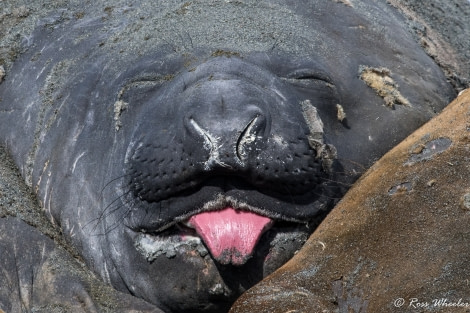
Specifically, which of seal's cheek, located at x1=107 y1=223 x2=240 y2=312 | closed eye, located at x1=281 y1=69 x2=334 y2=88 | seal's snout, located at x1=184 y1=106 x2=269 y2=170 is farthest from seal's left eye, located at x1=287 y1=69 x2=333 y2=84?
seal's cheek, located at x1=107 y1=223 x2=240 y2=312

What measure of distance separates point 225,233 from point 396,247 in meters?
1.09

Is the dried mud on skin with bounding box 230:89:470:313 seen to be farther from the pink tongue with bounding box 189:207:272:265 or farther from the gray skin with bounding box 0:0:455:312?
A: the gray skin with bounding box 0:0:455:312

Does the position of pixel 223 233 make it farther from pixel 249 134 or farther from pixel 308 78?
pixel 308 78

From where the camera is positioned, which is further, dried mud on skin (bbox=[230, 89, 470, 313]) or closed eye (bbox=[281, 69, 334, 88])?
closed eye (bbox=[281, 69, 334, 88])

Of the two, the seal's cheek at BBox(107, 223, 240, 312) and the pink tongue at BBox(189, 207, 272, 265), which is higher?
the pink tongue at BBox(189, 207, 272, 265)

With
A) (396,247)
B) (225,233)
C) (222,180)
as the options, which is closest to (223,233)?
(225,233)

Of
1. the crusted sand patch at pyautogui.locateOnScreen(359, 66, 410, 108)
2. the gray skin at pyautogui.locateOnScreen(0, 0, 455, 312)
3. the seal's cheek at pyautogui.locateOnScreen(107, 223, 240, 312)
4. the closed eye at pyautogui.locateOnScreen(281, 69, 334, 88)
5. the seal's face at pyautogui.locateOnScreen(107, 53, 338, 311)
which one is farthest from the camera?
the crusted sand patch at pyautogui.locateOnScreen(359, 66, 410, 108)

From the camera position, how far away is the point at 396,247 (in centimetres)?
464

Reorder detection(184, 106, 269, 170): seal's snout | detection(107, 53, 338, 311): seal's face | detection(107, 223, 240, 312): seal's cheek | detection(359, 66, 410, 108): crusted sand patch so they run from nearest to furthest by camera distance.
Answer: detection(184, 106, 269, 170): seal's snout < detection(107, 53, 338, 311): seal's face < detection(107, 223, 240, 312): seal's cheek < detection(359, 66, 410, 108): crusted sand patch

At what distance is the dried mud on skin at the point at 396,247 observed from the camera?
4.44 meters

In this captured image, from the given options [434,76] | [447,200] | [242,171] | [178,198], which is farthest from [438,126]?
[434,76]

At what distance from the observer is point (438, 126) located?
5.30 meters

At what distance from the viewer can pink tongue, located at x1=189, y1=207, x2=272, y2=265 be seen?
538cm

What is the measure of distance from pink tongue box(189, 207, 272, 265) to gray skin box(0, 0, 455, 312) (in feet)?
0.21
